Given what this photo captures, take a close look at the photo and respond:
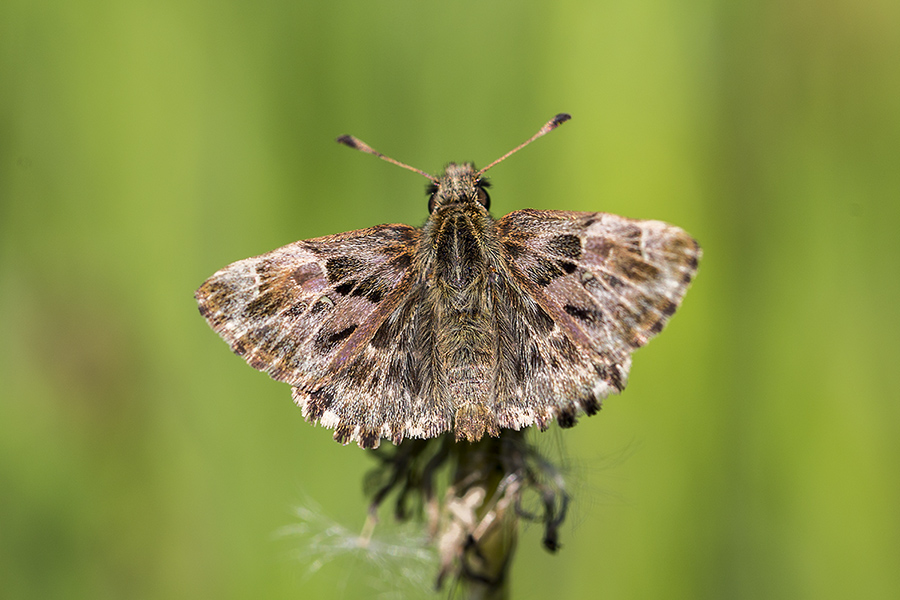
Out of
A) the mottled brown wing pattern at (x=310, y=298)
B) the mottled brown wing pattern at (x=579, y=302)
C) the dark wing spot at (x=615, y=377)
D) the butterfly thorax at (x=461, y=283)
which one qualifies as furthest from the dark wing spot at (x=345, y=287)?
the dark wing spot at (x=615, y=377)

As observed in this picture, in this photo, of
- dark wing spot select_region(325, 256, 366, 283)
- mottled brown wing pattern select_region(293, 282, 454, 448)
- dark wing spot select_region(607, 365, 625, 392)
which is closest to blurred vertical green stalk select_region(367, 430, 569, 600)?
mottled brown wing pattern select_region(293, 282, 454, 448)

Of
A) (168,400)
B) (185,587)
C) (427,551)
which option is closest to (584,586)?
(427,551)

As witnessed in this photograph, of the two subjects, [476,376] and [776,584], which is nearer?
[476,376]

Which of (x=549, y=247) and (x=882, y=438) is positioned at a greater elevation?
(x=549, y=247)

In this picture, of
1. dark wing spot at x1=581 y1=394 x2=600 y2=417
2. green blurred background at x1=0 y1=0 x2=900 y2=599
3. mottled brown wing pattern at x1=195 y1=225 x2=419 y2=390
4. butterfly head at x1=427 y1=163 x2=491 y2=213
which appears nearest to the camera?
dark wing spot at x1=581 y1=394 x2=600 y2=417

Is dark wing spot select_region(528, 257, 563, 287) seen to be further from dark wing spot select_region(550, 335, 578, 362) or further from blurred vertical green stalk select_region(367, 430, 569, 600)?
blurred vertical green stalk select_region(367, 430, 569, 600)

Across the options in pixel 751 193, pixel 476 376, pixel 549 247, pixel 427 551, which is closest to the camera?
pixel 476 376

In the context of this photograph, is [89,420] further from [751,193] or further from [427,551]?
[751,193]

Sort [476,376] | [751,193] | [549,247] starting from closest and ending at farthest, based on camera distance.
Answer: [476,376], [549,247], [751,193]
